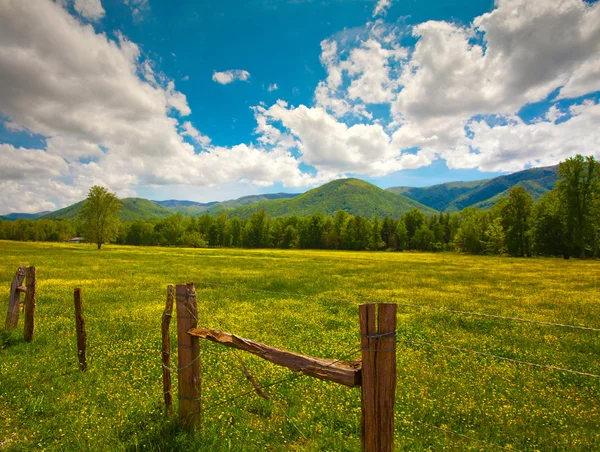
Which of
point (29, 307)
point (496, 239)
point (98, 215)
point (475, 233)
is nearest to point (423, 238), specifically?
point (475, 233)

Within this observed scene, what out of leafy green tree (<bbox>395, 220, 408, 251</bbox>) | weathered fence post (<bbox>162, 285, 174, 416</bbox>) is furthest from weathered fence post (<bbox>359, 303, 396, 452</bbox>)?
leafy green tree (<bbox>395, 220, 408, 251</bbox>)

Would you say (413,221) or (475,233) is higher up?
(413,221)

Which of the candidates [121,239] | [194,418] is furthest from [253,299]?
[121,239]

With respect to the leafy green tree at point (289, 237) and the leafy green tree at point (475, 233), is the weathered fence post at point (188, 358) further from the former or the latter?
the leafy green tree at point (289, 237)

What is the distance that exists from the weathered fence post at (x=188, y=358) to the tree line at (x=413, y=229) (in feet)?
289

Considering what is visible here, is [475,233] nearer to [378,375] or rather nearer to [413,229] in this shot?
[413,229]

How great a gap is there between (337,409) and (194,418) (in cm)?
357

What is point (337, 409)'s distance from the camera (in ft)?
24.5

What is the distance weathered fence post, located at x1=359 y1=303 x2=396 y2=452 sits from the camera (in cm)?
389

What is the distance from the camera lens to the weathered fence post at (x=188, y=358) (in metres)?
5.80

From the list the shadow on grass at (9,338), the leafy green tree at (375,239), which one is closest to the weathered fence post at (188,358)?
the shadow on grass at (9,338)

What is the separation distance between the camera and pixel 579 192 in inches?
2601

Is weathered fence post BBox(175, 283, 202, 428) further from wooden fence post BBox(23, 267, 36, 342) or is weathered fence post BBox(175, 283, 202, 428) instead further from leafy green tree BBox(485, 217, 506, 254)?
leafy green tree BBox(485, 217, 506, 254)

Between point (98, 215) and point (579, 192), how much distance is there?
391ft
